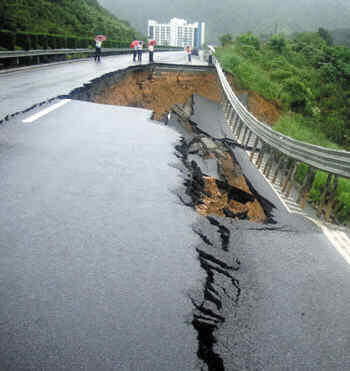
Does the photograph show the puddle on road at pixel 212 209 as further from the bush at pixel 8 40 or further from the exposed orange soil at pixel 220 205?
the bush at pixel 8 40

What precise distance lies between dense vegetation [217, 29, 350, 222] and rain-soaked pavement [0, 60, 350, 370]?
7238 millimetres

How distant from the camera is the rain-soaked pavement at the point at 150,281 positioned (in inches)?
89.2

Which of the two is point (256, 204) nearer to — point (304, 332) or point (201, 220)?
point (201, 220)

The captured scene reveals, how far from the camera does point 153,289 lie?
2.79 metres

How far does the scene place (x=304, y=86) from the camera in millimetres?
26375

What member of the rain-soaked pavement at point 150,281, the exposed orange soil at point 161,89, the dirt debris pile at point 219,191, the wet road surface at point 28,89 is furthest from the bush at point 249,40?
the rain-soaked pavement at point 150,281

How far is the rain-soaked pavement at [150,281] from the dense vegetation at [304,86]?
7.24 meters

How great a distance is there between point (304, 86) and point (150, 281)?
1048 inches

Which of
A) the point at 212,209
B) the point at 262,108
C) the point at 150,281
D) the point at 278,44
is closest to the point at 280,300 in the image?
the point at 150,281

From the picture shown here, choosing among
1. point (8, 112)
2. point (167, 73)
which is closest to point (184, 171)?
point (8, 112)

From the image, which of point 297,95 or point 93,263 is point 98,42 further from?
point 93,263

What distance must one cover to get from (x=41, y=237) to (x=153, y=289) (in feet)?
4.17

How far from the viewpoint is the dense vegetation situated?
1964 cm

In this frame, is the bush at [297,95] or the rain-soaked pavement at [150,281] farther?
the bush at [297,95]
